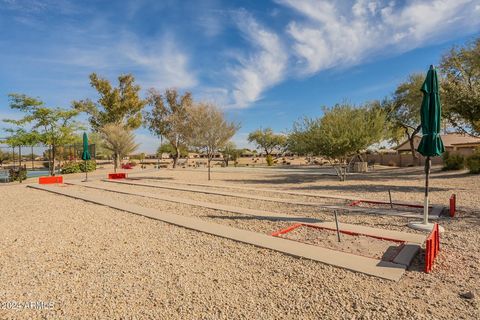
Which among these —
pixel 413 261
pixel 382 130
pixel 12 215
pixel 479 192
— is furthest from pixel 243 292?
pixel 382 130

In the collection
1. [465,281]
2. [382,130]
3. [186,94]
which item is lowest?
[465,281]

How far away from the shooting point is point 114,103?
109ft

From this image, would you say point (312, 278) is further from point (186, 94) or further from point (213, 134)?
point (186, 94)

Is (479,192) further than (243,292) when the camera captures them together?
Yes

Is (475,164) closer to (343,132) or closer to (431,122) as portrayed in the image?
Answer: (343,132)

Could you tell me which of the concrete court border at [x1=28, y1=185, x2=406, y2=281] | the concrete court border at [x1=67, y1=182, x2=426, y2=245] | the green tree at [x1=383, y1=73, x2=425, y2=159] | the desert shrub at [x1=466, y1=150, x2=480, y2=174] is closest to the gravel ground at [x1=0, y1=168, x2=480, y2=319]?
the concrete court border at [x1=28, y1=185, x2=406, y2=281]

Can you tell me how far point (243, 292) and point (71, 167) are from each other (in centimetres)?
2684

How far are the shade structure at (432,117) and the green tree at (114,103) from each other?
107 ft

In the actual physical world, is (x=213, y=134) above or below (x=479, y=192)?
above

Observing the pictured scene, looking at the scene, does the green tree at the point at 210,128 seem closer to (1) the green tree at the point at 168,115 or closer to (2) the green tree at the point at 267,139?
(1) the green tree at the point at 168,115

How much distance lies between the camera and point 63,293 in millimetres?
3814

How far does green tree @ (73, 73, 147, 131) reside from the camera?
32.9m

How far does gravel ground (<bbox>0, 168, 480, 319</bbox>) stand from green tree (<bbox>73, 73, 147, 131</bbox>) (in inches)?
1161

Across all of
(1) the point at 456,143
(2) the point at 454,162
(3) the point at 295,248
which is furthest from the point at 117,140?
(1) the point at 456,143
